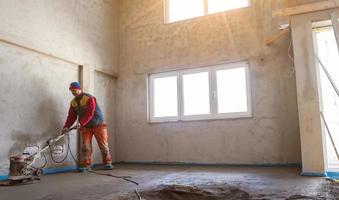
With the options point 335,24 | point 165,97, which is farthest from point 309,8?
point 165,97

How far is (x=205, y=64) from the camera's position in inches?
224

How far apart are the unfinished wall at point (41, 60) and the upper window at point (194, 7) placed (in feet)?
4.93

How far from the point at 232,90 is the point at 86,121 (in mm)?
2666

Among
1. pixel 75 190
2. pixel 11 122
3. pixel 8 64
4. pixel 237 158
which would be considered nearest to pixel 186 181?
pixel 75 190

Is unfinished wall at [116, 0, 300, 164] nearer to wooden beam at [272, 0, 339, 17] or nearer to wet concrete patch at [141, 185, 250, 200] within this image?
wooden beam at [272, 0, 339, 17]

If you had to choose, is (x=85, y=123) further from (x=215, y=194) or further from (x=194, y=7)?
(x=194, y=7)

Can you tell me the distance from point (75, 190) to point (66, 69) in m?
2.83

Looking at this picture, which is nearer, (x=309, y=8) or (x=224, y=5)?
(x=309, y=8)

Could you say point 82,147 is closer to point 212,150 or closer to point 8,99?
point 8,99

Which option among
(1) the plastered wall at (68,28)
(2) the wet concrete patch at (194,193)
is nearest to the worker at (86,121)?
(1) the plastered wall at (68,28)

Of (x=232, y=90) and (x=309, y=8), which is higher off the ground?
(x=309, y=8)

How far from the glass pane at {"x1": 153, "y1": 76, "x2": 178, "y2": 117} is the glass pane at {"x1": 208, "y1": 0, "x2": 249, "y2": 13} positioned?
1569 millimetres

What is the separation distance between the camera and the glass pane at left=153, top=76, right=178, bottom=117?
6031 millimetres

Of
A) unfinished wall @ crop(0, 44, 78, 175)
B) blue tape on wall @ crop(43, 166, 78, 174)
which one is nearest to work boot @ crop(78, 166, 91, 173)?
blue tape on wall @ crop(43, 166, 78, 174)
